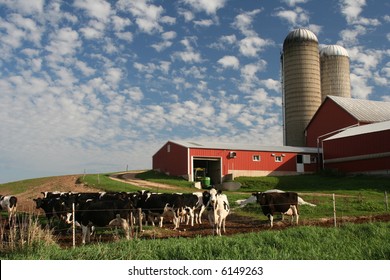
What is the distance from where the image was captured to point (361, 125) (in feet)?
144

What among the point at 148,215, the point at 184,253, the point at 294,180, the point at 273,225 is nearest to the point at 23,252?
the point at 184,253

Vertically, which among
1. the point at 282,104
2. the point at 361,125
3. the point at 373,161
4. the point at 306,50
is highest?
the point at 306,50

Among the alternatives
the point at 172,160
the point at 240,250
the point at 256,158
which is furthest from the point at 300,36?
the point at 240,250

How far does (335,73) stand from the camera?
5869 centimetres

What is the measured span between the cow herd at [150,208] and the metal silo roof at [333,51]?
152 ft

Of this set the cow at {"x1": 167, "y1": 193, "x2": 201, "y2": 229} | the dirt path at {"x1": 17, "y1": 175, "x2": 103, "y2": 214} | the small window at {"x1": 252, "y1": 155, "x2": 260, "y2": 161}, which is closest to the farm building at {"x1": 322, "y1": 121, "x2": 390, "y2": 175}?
the small window at {"x1": 252, "y1": 155, "x2": 260, "y2": 161}

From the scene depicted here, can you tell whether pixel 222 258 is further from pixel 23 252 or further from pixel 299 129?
pixel 299 129

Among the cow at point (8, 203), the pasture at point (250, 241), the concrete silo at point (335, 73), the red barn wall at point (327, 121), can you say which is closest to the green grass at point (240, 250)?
the pasture at point (250, 241)

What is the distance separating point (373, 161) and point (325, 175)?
4.75 m

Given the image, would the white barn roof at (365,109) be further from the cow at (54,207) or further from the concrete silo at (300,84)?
the cow at (54,207)

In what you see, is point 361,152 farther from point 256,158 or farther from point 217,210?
point 217,210

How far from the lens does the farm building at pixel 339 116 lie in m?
45.3

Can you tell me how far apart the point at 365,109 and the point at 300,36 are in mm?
13362

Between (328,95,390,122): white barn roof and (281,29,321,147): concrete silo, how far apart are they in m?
5.28
